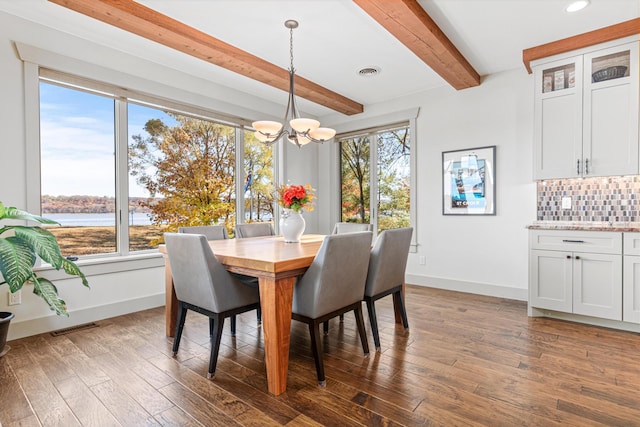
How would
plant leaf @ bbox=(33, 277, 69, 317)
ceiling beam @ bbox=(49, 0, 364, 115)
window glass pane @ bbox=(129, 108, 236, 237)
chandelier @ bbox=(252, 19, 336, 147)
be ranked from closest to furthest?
plant leaf @ bbox=(33, 277, 69, 317), ceiling beam @ bbox=(49, 0, 364, 115), chandelier @ bbox=(252, 19, 336, 147), window glass pane @ bbox=(129, 108, 236, 237)

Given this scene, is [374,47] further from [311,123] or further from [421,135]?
[421,135]

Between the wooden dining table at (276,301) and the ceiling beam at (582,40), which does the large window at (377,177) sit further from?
the wooden dining table at (276,301)

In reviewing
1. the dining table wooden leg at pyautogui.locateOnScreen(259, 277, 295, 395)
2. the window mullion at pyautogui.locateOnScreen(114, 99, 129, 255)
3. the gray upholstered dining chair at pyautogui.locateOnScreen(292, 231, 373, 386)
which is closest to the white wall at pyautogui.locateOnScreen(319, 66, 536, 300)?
the gray upholstered dining chair at pyautogui.locateOnScreen(292, 231, 373, 386)

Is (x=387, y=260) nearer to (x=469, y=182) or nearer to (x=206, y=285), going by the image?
(x=206, y=285)

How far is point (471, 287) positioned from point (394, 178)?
1.76m

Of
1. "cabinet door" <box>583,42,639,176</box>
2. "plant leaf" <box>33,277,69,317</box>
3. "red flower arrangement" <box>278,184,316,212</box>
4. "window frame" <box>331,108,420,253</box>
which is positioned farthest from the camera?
Answer: "window frame" <box>331,108,420,253</box>

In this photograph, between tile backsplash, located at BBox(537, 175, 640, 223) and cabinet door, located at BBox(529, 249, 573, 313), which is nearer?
cabinet door, located at BBox(529, 249, 573, 313)

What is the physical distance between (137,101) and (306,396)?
10.7 ft

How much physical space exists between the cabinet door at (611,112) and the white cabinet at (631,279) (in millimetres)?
631

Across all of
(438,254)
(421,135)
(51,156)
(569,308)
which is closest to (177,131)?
(51,156)

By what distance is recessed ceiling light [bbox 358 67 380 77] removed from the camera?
3716 mm

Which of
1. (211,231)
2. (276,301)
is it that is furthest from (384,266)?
(211,231)

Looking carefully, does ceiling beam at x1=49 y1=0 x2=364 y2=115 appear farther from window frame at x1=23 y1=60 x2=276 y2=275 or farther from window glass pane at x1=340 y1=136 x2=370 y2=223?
window glass pane at x1=340 y1=136 x2=370 y2=223

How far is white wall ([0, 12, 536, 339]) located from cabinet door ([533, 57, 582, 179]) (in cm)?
38
